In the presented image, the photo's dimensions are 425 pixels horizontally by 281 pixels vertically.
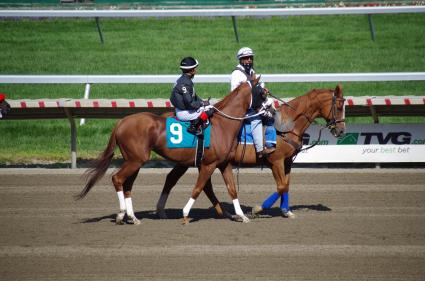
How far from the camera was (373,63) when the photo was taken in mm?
19781

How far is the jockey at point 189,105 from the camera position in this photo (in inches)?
406

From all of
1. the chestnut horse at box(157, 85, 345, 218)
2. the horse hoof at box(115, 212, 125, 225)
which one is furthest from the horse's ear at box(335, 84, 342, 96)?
the horse hoof at box(115, 212, 125, 225)

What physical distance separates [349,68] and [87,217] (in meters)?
10.1

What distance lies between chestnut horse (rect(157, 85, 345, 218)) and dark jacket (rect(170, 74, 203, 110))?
2.97ft

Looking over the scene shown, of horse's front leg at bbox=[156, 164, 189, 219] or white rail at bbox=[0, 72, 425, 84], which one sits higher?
white rail at bbox=[0, 72, 425, 84]

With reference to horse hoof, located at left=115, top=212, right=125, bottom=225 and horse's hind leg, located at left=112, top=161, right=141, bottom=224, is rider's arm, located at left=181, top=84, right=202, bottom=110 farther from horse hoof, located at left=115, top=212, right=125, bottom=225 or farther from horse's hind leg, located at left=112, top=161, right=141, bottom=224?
horse hoof, located at left=115, top=212, right=125, bottom=225

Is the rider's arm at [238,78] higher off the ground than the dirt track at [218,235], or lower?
higher

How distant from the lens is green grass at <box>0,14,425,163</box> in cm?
1845

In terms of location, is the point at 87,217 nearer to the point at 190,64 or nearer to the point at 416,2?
the point at 190,64

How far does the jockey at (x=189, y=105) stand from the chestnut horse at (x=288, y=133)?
74 centimetres

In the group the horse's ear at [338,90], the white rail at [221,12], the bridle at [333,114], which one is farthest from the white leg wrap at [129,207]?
the white rail at [221,12]

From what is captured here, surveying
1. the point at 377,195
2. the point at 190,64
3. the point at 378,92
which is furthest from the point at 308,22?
the point at 190,64

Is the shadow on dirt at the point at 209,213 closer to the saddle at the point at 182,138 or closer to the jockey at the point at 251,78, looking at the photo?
the jockey at the point at 251,78

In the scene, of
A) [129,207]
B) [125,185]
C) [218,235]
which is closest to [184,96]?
[125,185]
